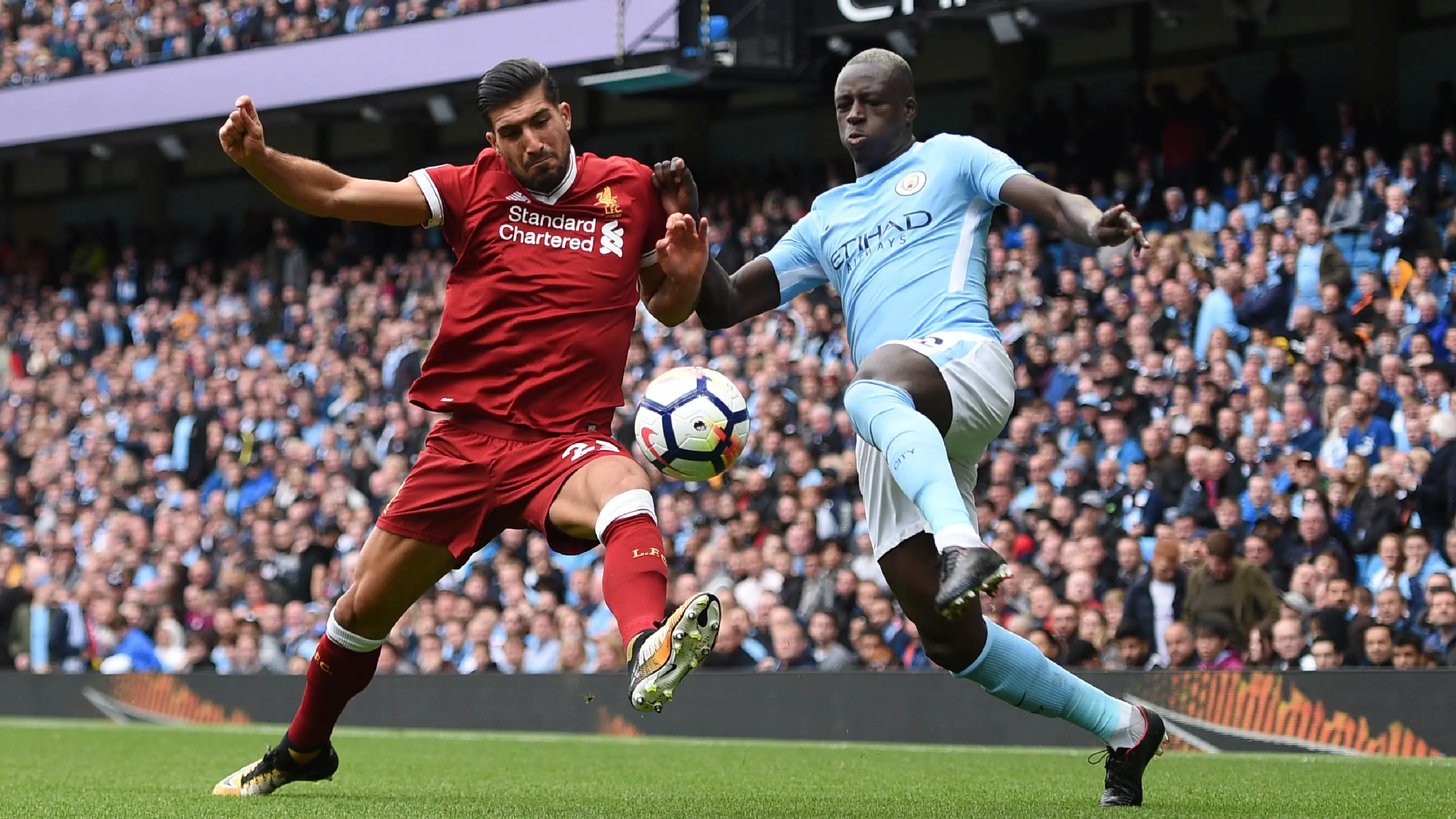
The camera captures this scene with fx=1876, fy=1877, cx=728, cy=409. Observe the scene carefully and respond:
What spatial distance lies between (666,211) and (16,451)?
57.0 feet

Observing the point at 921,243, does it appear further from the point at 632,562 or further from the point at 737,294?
the point at 632,562

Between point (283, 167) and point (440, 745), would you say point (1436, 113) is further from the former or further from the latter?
point (283, 167)

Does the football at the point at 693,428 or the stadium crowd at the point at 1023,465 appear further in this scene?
the stadium crowd at the point at 1023,465

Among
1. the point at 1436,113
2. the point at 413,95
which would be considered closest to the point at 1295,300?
the point at 1436,113

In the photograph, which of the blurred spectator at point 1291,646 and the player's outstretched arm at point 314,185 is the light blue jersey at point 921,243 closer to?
the player's outstretched arm at point 314,185

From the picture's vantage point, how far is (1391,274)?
12992mm

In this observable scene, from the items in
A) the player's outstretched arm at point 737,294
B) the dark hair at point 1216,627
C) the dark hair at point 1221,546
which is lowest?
the dark hair at point 1216,627

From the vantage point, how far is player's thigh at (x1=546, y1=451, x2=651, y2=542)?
5926 millimetres

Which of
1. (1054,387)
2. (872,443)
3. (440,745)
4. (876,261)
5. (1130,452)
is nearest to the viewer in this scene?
(872,443)

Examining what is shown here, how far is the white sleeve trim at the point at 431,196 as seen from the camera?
20.7 feet

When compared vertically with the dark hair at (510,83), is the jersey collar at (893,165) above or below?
below

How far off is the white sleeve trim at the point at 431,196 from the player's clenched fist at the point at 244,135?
59 cm

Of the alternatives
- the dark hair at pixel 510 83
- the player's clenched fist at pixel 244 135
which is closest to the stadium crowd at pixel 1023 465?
the dark hair at pixel 510 83

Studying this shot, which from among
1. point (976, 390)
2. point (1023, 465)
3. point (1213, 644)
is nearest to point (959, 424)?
point (976, 390)
